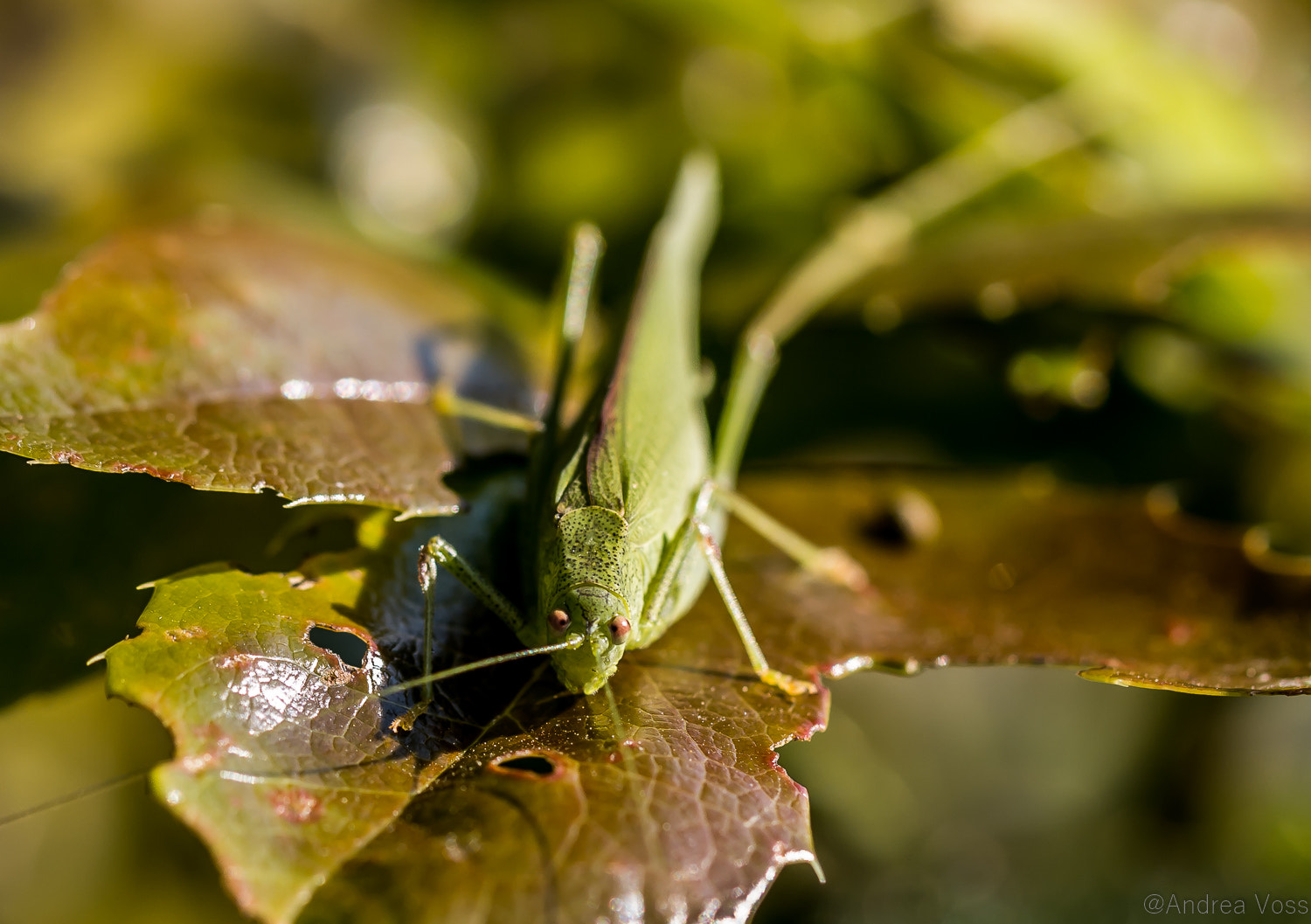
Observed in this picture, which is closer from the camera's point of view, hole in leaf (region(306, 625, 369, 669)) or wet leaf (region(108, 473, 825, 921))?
wet leaf (region(108, 473, 825, 921))

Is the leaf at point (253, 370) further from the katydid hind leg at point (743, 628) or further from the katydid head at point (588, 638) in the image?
the katydid hind leg at point (743, 628)

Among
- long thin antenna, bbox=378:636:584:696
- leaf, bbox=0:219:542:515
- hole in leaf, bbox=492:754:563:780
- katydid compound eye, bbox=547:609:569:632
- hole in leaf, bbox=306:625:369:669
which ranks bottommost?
hole in leaf, bbox=492:754:563:780

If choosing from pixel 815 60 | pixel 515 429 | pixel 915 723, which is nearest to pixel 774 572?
pixel 515 429

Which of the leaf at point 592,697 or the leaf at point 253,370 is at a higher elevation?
the leaf at point 253,370

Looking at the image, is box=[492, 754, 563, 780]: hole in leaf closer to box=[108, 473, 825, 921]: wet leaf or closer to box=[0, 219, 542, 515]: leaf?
box=[108, 473, 825, 921]: wet leaf

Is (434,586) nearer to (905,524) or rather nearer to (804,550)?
(804,550)

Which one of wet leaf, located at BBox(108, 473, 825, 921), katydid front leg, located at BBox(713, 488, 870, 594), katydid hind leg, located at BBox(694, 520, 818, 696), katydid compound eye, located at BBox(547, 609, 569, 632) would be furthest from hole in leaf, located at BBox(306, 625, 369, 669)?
katydid front leg, located at BBox(713, 488, 870, 594)

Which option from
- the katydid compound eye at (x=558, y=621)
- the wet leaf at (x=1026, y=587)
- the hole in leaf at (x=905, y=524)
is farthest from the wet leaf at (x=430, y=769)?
the hole in leaf at (x=905, y=524)
